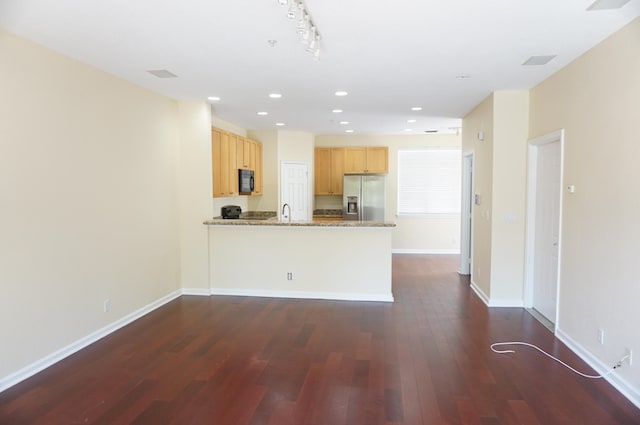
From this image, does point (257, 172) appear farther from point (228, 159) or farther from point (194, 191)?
point (194, 191)

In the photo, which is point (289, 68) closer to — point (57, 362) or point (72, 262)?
point (72, 262)

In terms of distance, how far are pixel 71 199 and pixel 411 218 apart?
7022 mm

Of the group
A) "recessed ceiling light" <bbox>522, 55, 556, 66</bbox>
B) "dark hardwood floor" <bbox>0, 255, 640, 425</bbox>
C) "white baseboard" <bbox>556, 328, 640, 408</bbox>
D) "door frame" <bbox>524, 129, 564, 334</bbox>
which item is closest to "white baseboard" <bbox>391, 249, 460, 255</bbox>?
"door frame" <bbox>524, 129, 564, 334</bbox>

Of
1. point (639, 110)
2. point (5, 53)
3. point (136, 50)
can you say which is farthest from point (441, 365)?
point (5, 53)

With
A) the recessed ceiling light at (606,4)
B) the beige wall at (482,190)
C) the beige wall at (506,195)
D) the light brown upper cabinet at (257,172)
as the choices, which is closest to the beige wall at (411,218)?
the light brown upper cabinet at (257,172)

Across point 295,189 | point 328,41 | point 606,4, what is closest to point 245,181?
point 295,189

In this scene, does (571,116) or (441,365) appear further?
(571,116)

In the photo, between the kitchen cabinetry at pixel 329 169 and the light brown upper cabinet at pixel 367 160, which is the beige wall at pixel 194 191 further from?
the light brown upper cabinet at pixel 367 160

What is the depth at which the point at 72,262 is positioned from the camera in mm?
3584

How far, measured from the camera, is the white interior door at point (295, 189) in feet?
27.1

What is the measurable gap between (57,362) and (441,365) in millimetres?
3269

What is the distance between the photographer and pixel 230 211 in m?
7.09

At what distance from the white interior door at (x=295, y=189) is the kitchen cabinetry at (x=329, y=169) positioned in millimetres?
565

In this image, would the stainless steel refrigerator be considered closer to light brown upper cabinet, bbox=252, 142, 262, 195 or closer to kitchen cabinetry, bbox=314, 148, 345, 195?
kitchen cabinetry, bbox=314, 148, 345, 195
